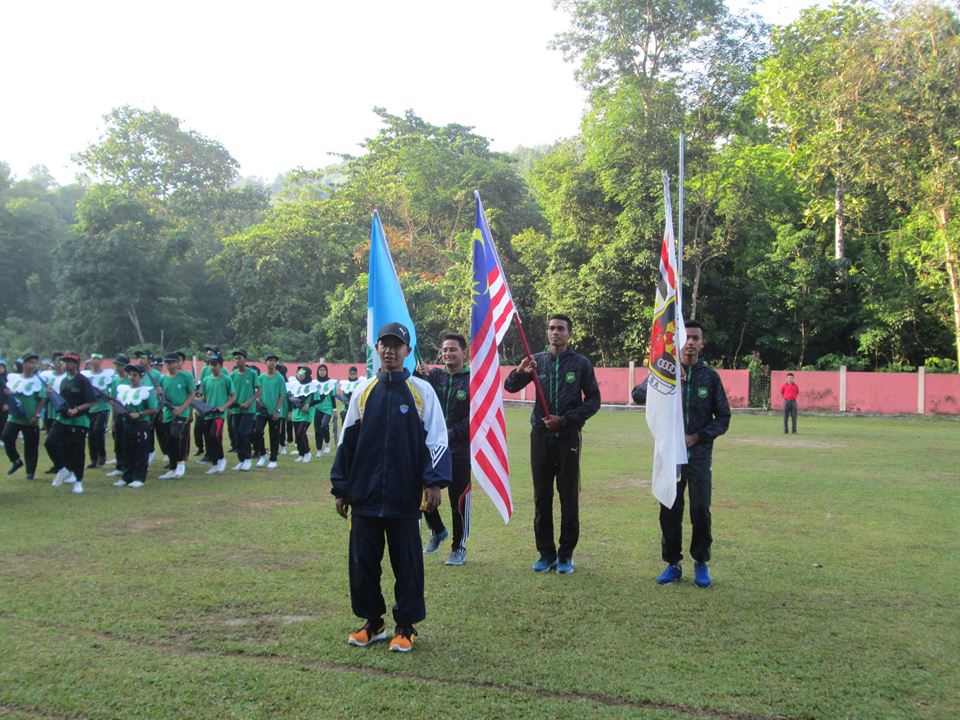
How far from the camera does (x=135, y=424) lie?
11719 millimetres

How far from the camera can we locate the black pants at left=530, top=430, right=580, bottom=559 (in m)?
6.71

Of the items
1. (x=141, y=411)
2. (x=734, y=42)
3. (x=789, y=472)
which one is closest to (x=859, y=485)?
(x=789, y=472)

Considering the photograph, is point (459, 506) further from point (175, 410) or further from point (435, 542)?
point (175, 410)

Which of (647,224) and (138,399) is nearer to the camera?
(138,399)

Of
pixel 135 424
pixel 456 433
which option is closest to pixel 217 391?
pixel 135 424

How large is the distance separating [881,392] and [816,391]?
2318 mm

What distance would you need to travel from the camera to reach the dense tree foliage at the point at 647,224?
27.9 m

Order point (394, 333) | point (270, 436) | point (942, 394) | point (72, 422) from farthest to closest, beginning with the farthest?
1. point (942, 394)
2. point (270, 436)
3. point (72, 422)
4. point (394, 333)

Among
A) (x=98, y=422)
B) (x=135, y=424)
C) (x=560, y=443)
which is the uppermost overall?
(x=560, y=443)

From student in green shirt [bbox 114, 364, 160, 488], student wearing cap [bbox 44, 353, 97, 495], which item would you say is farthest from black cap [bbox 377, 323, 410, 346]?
student in green shirt [bbox 114, 364, 160, 488]

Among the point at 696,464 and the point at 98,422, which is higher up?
the point at 696,464

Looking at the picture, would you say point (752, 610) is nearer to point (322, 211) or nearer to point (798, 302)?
point (798, 302)

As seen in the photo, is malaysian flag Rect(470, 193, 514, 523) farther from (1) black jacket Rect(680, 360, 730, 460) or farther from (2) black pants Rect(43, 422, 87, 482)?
(2) black pants Rect(43, 422, 87, 482)

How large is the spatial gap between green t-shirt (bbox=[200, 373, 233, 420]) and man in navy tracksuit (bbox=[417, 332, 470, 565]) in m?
6.39
